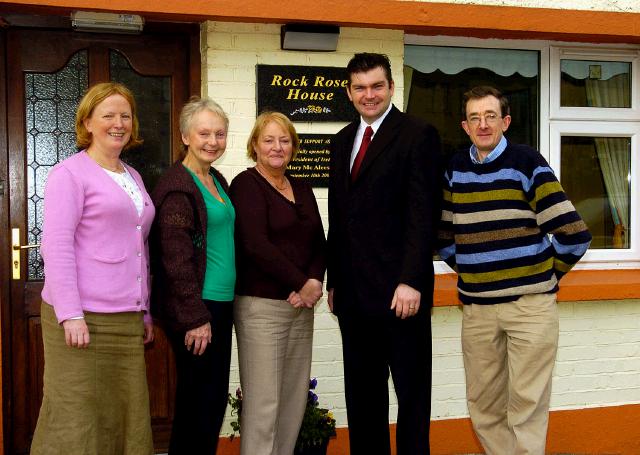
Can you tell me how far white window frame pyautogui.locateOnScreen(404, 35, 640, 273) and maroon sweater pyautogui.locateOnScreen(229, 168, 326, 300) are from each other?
66.6 inches

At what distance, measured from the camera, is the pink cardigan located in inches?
112

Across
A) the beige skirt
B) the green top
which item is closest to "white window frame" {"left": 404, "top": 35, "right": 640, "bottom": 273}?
the green top

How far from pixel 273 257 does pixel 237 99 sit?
4.50 ft

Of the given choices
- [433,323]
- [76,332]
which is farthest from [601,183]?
[76,332]

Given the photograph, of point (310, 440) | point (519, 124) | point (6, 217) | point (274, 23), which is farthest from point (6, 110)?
point (519, 124)

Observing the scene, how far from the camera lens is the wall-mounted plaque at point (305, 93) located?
434cm

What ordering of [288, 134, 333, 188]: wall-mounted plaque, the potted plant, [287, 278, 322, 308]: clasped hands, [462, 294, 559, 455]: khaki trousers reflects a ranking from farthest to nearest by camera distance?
[288, 134, 333, 188]: wall-mounted plaque, the potted plant, [462, 294, 559, 455]: khaki trousers, [287, 278, 322, 308]: clasped hands

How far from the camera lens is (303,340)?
3523 millimetres

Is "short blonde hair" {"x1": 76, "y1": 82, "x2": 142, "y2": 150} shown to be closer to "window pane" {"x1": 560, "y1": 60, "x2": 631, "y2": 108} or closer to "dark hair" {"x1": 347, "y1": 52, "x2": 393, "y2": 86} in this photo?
"dark hair" {"x1": 347, "y1": 52, "x2": 393, "y2": 86}

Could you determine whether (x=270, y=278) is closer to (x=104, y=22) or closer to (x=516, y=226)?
(x=516, y=226)

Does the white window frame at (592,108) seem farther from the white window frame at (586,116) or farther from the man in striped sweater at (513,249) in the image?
the man in striped sweater at (513,249)

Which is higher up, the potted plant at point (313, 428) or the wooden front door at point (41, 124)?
the wooden front door at point (41, 124)

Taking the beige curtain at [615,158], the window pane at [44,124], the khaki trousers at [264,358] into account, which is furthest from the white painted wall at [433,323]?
the khaki trousers at [264,358]

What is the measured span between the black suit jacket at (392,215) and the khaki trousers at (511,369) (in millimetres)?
387
